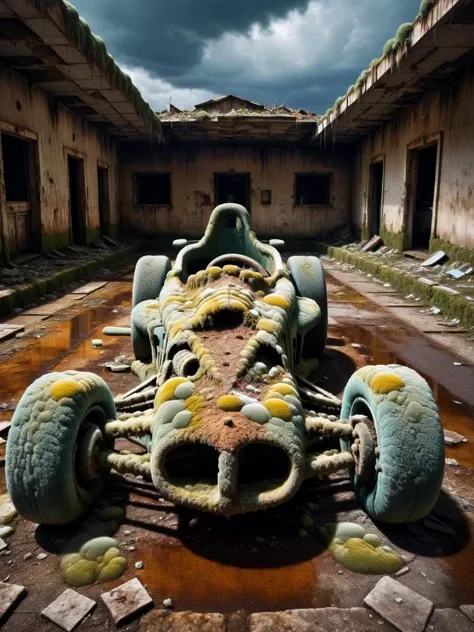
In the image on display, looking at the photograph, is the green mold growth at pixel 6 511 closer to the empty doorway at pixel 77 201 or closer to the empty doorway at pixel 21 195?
the empty doorway at pixel 21 195

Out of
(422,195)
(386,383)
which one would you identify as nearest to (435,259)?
(422,195)

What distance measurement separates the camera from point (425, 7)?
6.75 meters

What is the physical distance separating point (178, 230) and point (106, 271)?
575 cm

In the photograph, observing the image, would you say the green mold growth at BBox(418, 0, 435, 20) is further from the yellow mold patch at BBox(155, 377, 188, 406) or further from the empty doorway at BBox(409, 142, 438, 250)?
the yellow mold patch at BBox(155, 377, 188, 406)

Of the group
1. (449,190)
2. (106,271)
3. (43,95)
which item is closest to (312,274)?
(449,190)

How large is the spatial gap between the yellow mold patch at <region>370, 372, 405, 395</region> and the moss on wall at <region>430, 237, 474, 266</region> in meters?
6.70

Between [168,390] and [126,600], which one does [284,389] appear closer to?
[168,390]

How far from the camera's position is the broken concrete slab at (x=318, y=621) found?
1748 mm

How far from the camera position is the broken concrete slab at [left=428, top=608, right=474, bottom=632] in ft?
5.75

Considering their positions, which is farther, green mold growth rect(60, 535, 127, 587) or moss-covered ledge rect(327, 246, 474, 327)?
moss-covered ledge rect(327, 246, 474, 327)

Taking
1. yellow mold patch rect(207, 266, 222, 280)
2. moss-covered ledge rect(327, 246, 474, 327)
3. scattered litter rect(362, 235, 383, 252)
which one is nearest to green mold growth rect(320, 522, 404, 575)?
yellow mold patch rect(207, 266, 222, 280)

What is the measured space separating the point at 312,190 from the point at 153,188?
5816mm

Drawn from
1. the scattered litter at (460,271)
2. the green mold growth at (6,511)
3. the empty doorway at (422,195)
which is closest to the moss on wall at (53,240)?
the scattered litter at (460,271)

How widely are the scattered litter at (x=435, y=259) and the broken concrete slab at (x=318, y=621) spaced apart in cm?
838
